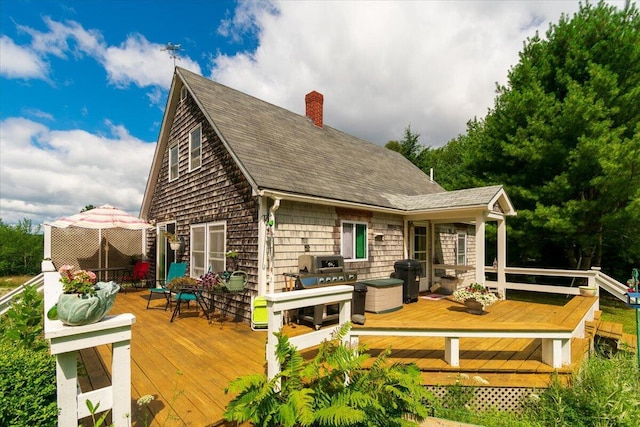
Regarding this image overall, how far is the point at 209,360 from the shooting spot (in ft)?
13.9

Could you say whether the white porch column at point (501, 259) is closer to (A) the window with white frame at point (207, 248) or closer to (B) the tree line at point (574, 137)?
(B) the tree line at point (574, 137)

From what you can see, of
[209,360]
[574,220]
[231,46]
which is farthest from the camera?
[231,46]

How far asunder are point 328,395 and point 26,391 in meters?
2.27

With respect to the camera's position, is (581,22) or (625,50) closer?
(625,50)

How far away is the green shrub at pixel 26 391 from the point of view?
7.16ft

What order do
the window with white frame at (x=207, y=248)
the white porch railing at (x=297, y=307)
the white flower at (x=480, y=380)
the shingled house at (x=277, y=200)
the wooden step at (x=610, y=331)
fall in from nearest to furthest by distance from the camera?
the white porch railing at (x=297, y=307) < the white flower at (x=480, y=380) < the wooden step at (x=610, y=331) < the shingled house at (x=277, y=200) < the window with white frame at (x=207, y=248)

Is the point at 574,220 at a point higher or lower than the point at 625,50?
lower

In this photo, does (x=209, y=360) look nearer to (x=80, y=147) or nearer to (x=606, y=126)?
(x=606, y=126)

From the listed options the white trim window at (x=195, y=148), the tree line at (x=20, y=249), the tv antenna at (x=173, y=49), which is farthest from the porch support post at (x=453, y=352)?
the tree line at (x=20, y=249)

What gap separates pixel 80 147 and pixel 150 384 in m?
34.6

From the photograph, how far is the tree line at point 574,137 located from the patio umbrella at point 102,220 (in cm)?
1230

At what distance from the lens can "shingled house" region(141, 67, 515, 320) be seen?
6.41 m

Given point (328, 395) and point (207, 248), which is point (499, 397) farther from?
point (207, 248)

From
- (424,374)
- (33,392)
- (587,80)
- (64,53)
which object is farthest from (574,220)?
(64,53)
